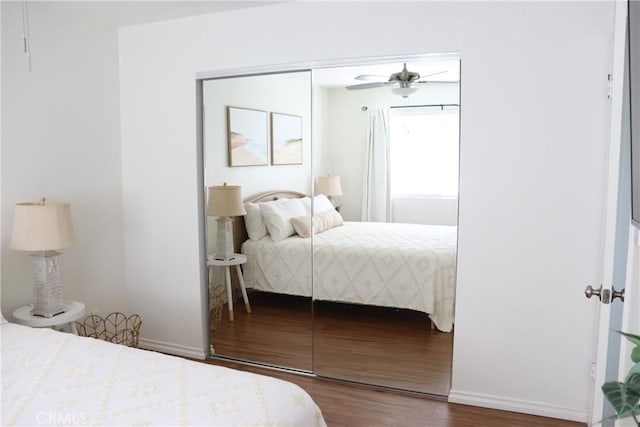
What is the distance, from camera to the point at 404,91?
3092 millimetres

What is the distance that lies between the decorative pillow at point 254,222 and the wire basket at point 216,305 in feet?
1.58

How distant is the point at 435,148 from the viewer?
10.0 feet

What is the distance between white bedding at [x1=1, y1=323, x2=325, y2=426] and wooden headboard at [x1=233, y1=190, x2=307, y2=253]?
1.40m

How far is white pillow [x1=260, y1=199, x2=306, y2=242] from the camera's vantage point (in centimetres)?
340

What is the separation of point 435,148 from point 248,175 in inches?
50.7

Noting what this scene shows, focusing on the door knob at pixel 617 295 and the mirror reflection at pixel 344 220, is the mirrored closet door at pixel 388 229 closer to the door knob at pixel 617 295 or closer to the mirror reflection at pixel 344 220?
the mirror reflection at pixel 344 220

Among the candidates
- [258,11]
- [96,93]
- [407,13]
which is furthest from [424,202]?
[96,93]

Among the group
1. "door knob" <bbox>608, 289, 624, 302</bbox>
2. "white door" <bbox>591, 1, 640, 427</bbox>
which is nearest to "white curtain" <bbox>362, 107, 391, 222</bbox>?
"white door" <bbox>591, 1, 640, 427</bbox>

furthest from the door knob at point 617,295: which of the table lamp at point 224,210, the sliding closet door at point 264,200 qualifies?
the table lamp at point 224,210

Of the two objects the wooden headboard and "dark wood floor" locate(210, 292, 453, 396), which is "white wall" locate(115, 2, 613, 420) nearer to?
"dark wood floor" locate(210, 292, 453, 396)

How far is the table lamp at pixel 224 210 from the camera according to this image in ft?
11.6

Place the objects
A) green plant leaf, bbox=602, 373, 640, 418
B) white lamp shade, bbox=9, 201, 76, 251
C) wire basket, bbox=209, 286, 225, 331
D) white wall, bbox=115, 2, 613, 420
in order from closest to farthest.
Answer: green plant leaf, bbox=602, 373, 640, 418 < white wall, bbox=115, 2, 613, 420 < white lamp shade, bbox=9, 201, 76, 251 < wire basket, bbox=209, 286, 225, 331

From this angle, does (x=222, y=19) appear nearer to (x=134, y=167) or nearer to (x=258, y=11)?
(x=258, y=11)

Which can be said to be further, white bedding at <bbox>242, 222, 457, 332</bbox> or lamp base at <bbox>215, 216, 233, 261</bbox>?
lamp base at <bbox>215, 216, 233, 261</bbox>
